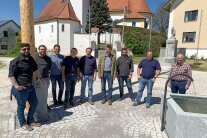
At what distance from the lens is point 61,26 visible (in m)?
35.1

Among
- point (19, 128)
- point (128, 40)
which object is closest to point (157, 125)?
point (19, 128)

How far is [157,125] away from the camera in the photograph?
4.97 metres

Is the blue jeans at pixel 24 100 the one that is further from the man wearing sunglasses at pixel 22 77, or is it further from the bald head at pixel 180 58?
the bald head at pixel 180 58

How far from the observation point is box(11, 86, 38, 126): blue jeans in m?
4.26

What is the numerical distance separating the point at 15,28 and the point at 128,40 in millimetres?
31227

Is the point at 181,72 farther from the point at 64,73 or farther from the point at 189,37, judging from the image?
the point at 189,37

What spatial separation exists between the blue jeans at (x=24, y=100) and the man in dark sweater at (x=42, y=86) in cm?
35

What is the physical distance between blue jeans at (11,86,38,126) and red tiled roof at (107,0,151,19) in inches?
1765

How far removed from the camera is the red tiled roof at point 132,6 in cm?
4800

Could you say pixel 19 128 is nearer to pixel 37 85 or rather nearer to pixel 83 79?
pixel 37 85

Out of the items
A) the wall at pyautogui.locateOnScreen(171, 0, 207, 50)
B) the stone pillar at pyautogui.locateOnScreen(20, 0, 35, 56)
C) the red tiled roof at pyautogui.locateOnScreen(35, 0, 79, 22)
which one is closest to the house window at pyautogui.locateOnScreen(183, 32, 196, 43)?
the wall at pyautogui.locateOnScreen(171, 0, 207, 50)

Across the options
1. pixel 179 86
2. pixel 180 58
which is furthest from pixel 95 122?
pixel 180 58

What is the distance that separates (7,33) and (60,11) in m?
17.6

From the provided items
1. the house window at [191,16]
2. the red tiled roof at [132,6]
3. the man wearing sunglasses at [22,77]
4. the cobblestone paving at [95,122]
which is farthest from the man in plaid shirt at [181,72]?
the red tiled roof at [132,6]
